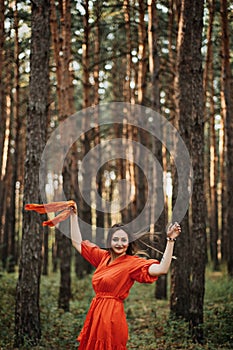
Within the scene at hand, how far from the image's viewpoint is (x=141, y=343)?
954 centimetres

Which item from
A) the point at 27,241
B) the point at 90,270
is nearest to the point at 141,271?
the point at 27,241

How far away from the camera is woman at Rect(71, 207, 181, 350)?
17.6ft

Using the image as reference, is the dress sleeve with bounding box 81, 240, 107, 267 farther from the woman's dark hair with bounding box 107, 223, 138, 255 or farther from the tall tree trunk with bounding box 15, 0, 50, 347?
the tall tree trunk with bounding box 15, 0, 50, 347

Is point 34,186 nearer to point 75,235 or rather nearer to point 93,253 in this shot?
point 75,235

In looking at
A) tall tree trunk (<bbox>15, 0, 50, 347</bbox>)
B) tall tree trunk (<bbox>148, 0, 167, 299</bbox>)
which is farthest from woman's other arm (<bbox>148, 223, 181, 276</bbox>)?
tall tree trunk (<bbox>148, 0, 167, 299</bbox>)

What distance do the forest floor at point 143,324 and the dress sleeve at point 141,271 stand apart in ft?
12.0

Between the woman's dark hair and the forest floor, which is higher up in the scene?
the woman's dark hair

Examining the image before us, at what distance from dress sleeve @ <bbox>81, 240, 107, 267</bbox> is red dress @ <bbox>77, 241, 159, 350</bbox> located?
0.91ft

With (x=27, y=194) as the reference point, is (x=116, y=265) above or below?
below

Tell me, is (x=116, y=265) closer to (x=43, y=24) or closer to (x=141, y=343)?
(x=141, y=343)

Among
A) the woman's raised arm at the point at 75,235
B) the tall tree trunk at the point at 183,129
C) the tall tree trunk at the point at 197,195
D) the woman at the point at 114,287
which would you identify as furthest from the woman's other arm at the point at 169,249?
the tall tree trunk at the point at 183,129

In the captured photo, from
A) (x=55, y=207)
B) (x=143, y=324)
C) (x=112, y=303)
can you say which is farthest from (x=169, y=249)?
(x=143, y=324)

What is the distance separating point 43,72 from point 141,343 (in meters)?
5.02

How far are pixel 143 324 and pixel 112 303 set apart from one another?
6.15 meters
